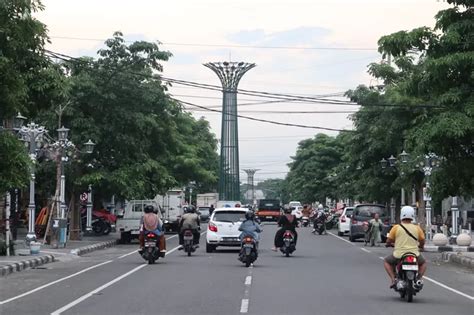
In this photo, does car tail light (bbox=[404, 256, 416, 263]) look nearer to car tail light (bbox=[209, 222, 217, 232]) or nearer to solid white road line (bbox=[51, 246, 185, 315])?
solid white road line (bbox=[51, 246, 185, 315])

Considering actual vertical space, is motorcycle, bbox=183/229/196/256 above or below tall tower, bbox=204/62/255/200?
below

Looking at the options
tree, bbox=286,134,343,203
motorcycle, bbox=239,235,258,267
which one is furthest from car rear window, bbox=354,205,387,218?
tree, bbox=286,134,343,203

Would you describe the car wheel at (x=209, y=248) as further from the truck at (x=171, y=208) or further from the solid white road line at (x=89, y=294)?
the truck at (x=171, y=208)

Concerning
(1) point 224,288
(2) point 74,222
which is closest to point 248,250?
(1) point 224,288

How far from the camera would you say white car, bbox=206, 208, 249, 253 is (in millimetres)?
28969

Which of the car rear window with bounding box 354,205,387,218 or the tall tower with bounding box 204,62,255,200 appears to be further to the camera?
the tall tower with bounding box 204,62,255,200

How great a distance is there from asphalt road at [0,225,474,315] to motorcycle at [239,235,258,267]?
18.1 inches

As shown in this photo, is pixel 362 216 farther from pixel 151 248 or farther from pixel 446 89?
pixel 151 248

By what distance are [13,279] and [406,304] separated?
9.93 meters

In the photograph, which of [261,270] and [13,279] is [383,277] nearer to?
[261,270]

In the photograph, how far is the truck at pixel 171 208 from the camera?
172ft

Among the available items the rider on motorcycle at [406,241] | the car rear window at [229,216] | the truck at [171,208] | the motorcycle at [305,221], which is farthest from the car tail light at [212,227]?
the motorcycle at [305,221]

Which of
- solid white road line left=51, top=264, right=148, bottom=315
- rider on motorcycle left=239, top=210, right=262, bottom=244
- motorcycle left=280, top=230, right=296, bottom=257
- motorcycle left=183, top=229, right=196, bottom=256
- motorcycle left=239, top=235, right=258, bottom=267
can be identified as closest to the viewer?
solid white road line left=51, top=264, right=148, bottom=315

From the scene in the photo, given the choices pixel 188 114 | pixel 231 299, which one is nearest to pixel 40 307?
pixel 231 299
